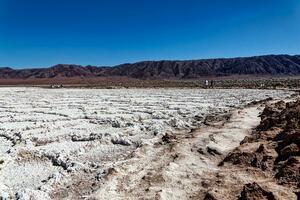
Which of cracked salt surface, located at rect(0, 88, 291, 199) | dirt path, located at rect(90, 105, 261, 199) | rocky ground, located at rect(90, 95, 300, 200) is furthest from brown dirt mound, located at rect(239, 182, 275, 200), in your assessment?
cracked salt surface, located at rect(0, 88, 291, 199)

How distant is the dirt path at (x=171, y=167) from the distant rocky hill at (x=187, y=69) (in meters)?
129

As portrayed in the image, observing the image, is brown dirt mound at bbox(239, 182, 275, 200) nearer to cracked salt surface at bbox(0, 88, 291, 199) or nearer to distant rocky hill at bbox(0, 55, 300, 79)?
cracked salt surface at bbox(0, 88, 291, 199)

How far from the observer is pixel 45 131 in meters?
8.31

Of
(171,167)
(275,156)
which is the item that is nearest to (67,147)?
(171,167)

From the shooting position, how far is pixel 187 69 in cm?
14550

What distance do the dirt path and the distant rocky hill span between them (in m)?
129

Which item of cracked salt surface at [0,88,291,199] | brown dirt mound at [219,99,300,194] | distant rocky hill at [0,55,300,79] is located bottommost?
distant rocky hill at [0,55,300,79]

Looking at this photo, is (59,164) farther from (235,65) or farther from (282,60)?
(282,60)

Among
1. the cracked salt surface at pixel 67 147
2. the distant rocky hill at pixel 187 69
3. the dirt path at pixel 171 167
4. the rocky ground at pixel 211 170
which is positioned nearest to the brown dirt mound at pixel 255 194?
the rocky ground at pixel 211 170

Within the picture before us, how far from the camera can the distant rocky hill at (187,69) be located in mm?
142250

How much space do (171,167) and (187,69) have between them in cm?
14138

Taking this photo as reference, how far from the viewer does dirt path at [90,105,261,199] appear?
14.2ft

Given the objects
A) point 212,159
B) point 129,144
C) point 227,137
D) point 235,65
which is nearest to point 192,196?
point 212,159

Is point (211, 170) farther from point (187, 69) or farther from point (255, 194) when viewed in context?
point (187, 69)
